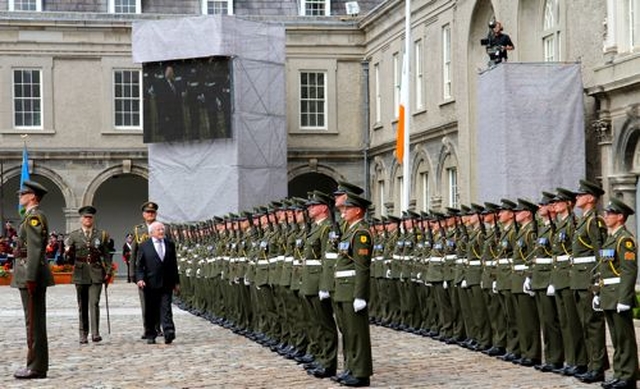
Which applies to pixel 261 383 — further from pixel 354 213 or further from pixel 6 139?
pixel 6 139

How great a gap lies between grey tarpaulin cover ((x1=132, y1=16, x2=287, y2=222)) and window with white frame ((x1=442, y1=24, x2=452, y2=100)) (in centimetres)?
699

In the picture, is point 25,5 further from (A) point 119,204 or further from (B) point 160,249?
(B) point 160,249

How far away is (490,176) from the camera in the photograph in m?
30.6

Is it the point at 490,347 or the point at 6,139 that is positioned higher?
the point at 6,139

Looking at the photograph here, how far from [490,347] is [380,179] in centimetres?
2915

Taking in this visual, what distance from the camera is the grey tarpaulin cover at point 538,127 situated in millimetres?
28797

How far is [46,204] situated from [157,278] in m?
31.9

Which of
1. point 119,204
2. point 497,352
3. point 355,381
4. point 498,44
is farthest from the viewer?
point 119,204

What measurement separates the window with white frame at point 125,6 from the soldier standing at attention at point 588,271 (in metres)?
36.0

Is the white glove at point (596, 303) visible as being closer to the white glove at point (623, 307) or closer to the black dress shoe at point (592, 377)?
the white glove at point (623, 307)

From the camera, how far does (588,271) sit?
14.9 metres

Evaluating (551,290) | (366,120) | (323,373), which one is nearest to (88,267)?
(323,373)

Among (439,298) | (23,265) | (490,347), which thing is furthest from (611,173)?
(23,265)

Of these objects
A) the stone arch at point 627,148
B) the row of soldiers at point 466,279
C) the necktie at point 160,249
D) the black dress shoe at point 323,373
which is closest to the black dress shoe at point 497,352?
the row of soldiers at point 466,279
